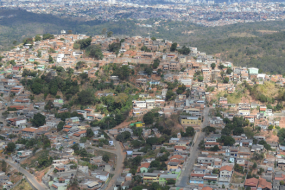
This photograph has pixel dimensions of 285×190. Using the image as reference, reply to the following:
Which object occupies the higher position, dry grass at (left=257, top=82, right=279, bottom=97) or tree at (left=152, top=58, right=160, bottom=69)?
tree at (left=152, top=58, right=160, bottom=69)

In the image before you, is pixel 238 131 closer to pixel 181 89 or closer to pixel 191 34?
pixel 181 89

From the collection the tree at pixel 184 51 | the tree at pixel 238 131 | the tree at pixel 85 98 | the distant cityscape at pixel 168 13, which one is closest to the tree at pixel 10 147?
the tree at pixel 85 98

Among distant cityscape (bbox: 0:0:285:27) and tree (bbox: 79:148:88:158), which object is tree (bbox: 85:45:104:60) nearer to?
tree (bbox: 79:148:88:158)

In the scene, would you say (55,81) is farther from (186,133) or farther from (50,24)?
(50,24)

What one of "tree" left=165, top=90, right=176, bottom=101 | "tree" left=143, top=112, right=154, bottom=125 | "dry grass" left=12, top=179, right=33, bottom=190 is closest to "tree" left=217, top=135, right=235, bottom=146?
"tree" left=143, top=112, right=154, bottom=125

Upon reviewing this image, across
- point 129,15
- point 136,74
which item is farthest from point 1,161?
point 129,15

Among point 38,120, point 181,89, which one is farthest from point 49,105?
point 181,89

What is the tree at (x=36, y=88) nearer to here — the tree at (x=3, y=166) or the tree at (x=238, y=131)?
the tree at (x=3, y=166)
